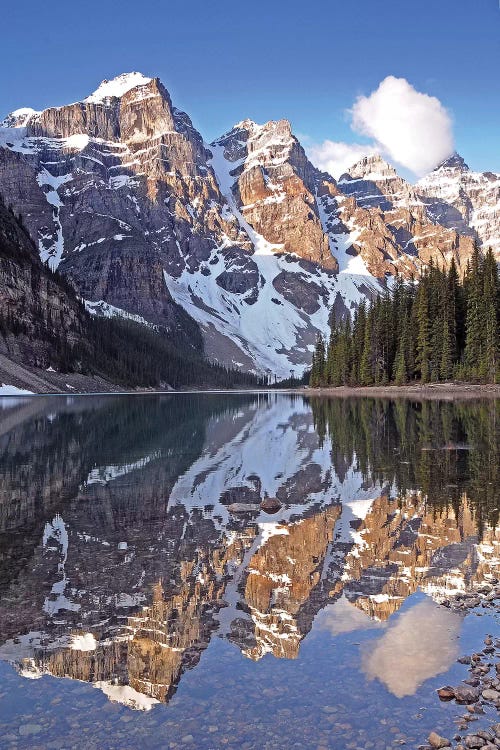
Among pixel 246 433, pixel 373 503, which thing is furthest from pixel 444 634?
pixel 246 433

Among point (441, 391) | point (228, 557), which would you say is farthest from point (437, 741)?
point (441, 391)

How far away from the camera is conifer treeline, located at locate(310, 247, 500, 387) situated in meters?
78.7

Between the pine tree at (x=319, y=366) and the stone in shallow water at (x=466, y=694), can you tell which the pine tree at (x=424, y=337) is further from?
the stone in shallow water at (x=466, y=694)

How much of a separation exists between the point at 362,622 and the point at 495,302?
7637cm

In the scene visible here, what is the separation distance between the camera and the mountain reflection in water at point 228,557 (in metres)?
8.40

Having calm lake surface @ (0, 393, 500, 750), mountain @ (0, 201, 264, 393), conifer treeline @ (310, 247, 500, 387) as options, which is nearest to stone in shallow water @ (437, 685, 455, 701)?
calm lake surface @ (0, 393, 500, 750)

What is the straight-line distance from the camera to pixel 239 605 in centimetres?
1003

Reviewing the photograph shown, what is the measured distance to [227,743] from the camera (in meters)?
6.30

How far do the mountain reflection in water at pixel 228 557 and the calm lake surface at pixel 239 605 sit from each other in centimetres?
5

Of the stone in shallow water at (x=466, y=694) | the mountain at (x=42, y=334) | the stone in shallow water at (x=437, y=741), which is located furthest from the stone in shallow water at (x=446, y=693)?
the mountain at (x=42, y=334)

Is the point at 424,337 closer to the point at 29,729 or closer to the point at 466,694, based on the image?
the point at 466,694

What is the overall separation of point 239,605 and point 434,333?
81.0 m

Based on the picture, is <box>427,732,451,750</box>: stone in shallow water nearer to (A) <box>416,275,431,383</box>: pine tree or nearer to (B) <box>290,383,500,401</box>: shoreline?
(B) <box>290,383,500,401</box>: shoreline

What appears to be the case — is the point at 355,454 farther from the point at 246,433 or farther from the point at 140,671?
the point at 140,671
